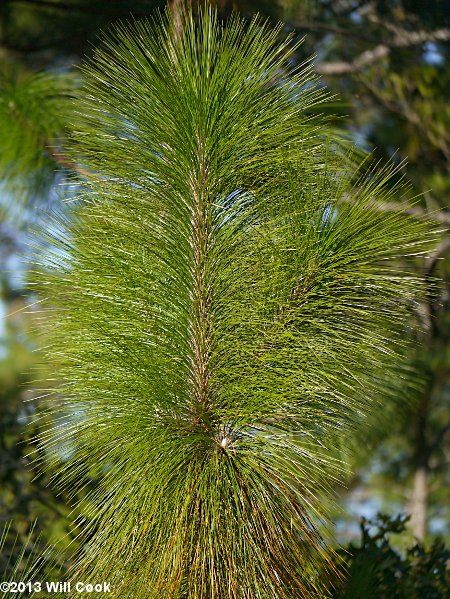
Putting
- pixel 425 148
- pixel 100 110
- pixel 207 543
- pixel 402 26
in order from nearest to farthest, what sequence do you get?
pixel 207 543 → pixel 100 110 → pixel 402 26 → pixel 425 148

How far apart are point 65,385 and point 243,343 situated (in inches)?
15.0

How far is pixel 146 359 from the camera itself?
1.42 m

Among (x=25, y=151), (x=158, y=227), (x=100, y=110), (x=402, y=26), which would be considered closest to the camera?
(x=158, y=227)

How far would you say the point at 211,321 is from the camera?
145 centimetres

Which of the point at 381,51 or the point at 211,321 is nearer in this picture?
the point at 211,321

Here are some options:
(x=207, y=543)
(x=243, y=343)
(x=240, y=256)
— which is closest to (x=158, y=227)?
(x=240, y=256)

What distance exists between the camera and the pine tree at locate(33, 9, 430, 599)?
4.56 ft

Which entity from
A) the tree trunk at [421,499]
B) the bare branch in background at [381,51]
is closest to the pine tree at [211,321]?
the bare branch in background at [381,51]

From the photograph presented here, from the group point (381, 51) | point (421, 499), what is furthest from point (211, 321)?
point (421, 499)

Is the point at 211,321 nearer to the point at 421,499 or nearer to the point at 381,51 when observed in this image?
the point at 381,51

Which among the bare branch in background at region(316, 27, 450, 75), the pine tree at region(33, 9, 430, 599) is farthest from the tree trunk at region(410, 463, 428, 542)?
the pine tree at region(33, 9, 430, 599)

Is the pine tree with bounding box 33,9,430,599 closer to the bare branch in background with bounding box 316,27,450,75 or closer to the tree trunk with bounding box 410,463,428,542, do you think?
the bare branch in background with bounding box 316,27,450,75

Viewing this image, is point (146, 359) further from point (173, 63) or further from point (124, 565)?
point (173, 63)

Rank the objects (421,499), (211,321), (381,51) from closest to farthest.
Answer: (211,321), (381,51), (421,499)
